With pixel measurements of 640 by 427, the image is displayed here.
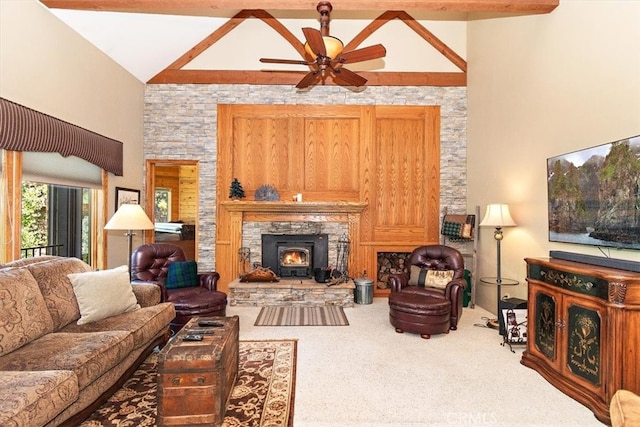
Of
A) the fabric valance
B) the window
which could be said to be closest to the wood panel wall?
the fabric valance

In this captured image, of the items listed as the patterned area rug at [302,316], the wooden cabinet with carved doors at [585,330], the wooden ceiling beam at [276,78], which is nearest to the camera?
the wooden cabinet with carved doors at [585,330]

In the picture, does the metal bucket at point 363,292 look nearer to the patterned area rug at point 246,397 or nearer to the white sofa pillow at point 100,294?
the patterned area rug at point 246,397

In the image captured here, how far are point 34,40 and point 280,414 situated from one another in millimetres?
4260

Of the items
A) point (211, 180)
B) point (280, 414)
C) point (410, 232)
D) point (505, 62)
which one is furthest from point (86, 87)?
point (505, 62)

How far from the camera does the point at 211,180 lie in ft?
19.7

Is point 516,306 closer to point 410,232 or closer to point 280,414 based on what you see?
point 410,232

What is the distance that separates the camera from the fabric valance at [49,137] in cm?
319

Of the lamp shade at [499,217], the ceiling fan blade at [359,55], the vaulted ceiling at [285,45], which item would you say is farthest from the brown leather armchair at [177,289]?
the lamp shade at [499,217]

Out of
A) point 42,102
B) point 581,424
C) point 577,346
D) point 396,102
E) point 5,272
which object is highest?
point 396,102

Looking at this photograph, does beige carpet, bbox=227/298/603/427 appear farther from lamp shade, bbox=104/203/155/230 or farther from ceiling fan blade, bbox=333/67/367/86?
ceiling fan blade, bbox=333/67/367/86

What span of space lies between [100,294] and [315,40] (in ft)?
10.1

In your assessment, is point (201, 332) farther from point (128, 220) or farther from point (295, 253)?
point (295, 253)

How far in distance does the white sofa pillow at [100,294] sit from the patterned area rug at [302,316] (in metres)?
1.74

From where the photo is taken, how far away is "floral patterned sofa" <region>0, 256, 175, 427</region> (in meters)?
1.87
